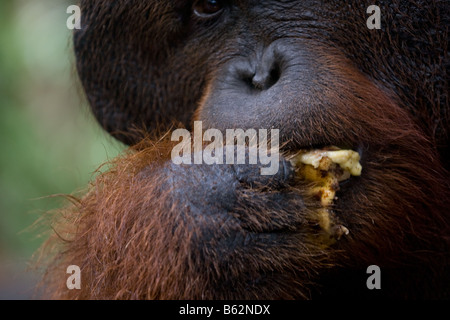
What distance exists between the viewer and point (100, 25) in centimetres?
235

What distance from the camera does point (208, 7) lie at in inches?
82.9

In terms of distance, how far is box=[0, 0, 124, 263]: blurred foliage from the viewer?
21.9 feet

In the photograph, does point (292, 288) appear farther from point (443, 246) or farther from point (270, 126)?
point (443, 246)

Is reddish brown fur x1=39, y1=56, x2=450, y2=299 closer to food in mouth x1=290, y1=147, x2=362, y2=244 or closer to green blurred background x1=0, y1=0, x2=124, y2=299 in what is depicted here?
food in mouth x1=290, y1=147, x2=362, y2=244

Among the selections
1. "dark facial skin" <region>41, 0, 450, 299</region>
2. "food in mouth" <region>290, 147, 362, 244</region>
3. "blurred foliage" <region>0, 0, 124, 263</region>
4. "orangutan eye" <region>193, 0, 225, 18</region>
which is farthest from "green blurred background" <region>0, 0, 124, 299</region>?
"food in mouth" <region>290, 147, 362, 244</region>

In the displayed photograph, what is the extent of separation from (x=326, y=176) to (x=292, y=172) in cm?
10

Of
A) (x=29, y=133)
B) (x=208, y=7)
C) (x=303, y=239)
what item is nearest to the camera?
(x=303, y=239)

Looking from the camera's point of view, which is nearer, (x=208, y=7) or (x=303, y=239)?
(x=303, y=239)

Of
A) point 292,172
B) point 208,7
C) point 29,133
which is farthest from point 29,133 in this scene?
point 292,172

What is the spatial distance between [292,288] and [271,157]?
14.9 inches

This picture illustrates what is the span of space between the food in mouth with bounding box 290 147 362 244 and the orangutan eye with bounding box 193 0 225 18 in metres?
0.71

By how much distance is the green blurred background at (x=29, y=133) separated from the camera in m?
6.67

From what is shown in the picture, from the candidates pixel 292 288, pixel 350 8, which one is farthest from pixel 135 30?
pixel 292 288

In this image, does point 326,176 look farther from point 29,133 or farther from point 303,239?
point 29,133
